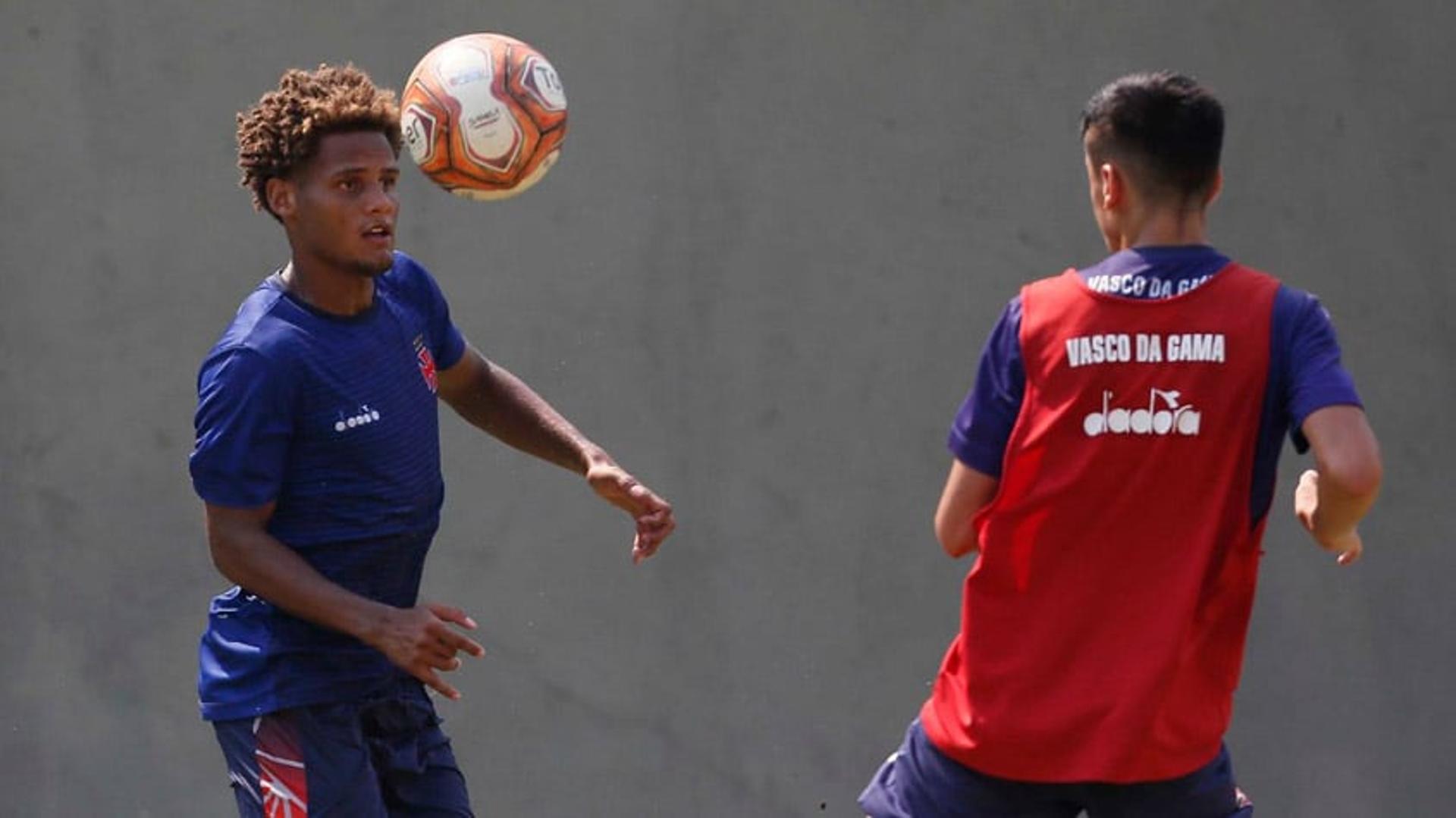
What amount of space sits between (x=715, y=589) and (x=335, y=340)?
8.02ft

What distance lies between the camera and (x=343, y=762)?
14.7 ft

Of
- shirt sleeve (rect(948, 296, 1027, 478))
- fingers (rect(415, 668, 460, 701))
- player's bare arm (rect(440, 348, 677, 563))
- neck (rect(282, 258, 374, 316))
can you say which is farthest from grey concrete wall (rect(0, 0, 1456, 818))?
shirt sleeve (rect(948, 296, 1027, 478))

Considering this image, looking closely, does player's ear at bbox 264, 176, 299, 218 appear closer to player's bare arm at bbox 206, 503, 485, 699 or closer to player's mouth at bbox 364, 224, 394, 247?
player's mouth at bbox 364, 224, 394, 247

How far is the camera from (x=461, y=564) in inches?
270

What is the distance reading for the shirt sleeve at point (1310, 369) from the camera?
3.74 m

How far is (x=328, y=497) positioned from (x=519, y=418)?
2.38 ft

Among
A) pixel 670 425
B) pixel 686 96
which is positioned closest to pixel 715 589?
pixel 670 425

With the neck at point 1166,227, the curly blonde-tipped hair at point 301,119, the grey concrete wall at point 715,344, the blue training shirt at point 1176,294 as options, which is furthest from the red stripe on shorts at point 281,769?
the grey concrete wall at point 715,344

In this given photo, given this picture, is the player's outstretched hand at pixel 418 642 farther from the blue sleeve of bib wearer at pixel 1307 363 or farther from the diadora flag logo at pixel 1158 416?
the blue sleeve of bib wearer at pixel 1307 363

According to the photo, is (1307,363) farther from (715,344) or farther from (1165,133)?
(715,344)

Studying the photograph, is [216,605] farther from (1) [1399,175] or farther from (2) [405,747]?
(1) [1399,175]

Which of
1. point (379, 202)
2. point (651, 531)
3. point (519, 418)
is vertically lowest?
point (651, 531)

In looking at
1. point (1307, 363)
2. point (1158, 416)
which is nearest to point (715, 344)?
point (1158, 416)

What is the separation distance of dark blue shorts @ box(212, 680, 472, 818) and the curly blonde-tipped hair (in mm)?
1086
